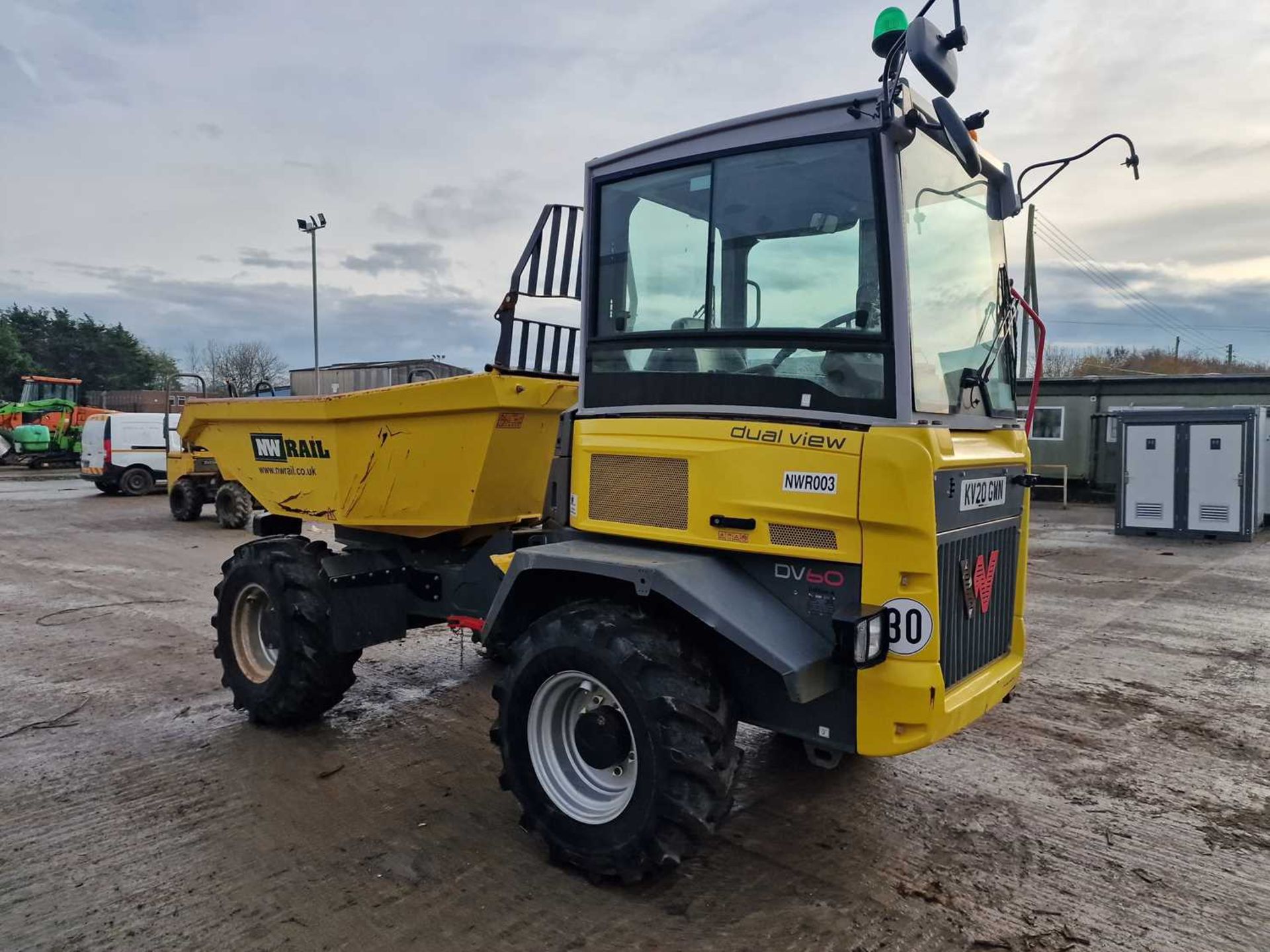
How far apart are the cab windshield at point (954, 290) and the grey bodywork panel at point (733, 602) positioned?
92 cm

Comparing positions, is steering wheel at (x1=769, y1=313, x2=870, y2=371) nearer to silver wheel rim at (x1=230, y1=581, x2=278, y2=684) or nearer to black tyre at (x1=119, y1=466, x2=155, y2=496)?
silver wheel rim at (x1=230, y1=581, x2=278, y2=684)

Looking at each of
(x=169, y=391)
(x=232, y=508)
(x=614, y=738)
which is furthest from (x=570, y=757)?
(x=169, y=391)

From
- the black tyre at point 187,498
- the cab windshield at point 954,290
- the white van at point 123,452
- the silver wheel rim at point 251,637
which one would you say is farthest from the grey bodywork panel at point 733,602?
the white van at point 123,452

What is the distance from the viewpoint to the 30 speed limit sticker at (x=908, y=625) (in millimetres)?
3119

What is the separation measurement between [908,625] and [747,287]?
1417 mm

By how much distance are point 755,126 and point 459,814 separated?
10.7 ft

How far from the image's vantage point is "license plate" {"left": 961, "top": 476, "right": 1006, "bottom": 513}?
3.46 metres

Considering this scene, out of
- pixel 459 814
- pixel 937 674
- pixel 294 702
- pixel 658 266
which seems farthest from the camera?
pixel 294 702

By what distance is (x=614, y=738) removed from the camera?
3469 mm

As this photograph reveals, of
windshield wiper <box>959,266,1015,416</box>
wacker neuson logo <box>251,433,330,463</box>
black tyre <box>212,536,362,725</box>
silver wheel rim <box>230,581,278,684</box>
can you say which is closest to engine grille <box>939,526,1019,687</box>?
windshield wiper <box>959,266,1015,416</box>

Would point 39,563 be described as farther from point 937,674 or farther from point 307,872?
point 937,674

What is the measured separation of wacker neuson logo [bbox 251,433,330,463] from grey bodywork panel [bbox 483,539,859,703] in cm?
215

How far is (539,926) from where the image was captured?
323 cm

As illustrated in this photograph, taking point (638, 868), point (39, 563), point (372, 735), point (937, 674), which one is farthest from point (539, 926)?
point (39, 563)
